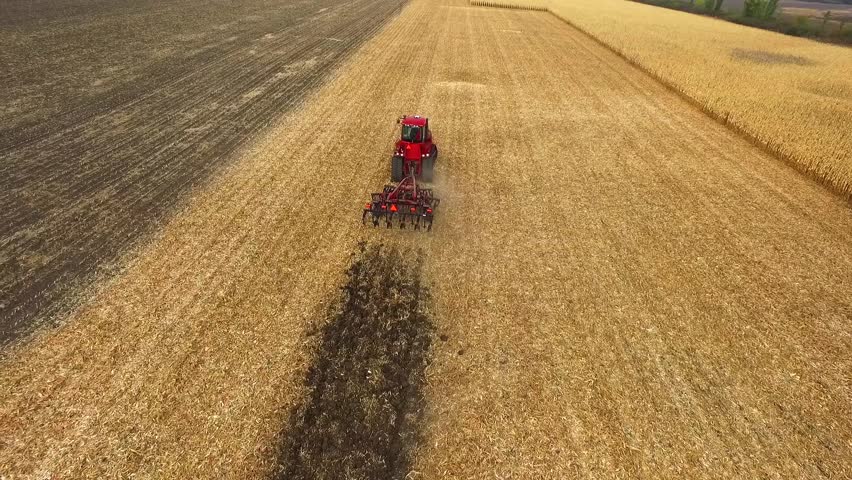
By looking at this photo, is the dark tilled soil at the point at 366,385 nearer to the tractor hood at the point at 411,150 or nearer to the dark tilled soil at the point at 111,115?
the tractor hood at the point at 411,150

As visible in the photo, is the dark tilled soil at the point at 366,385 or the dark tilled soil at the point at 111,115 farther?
the dark tilled soil at the point at 111,115

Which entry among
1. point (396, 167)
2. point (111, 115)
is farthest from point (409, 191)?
point (111, 115)

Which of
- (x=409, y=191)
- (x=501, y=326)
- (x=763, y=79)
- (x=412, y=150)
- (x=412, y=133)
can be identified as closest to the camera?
(x=501, y=326)

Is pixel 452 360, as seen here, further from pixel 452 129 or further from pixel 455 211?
pixel 452 129

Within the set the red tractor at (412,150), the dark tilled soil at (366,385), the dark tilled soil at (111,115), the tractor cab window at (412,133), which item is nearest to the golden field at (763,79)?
the red tractor at (412,150)

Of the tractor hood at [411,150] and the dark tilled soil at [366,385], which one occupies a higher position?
the tractor hood at [411,150]

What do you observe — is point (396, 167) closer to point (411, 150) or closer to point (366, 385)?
point (411, 150)

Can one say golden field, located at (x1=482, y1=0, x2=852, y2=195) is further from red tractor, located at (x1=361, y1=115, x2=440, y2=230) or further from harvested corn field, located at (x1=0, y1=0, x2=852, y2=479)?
red tractor, located at (x1=361, y1=115, x2=440, y2=230)

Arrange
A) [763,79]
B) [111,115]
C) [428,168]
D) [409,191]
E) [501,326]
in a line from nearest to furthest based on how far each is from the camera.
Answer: [501,326], [409,191], [428,168], [111,115], [763,79]
